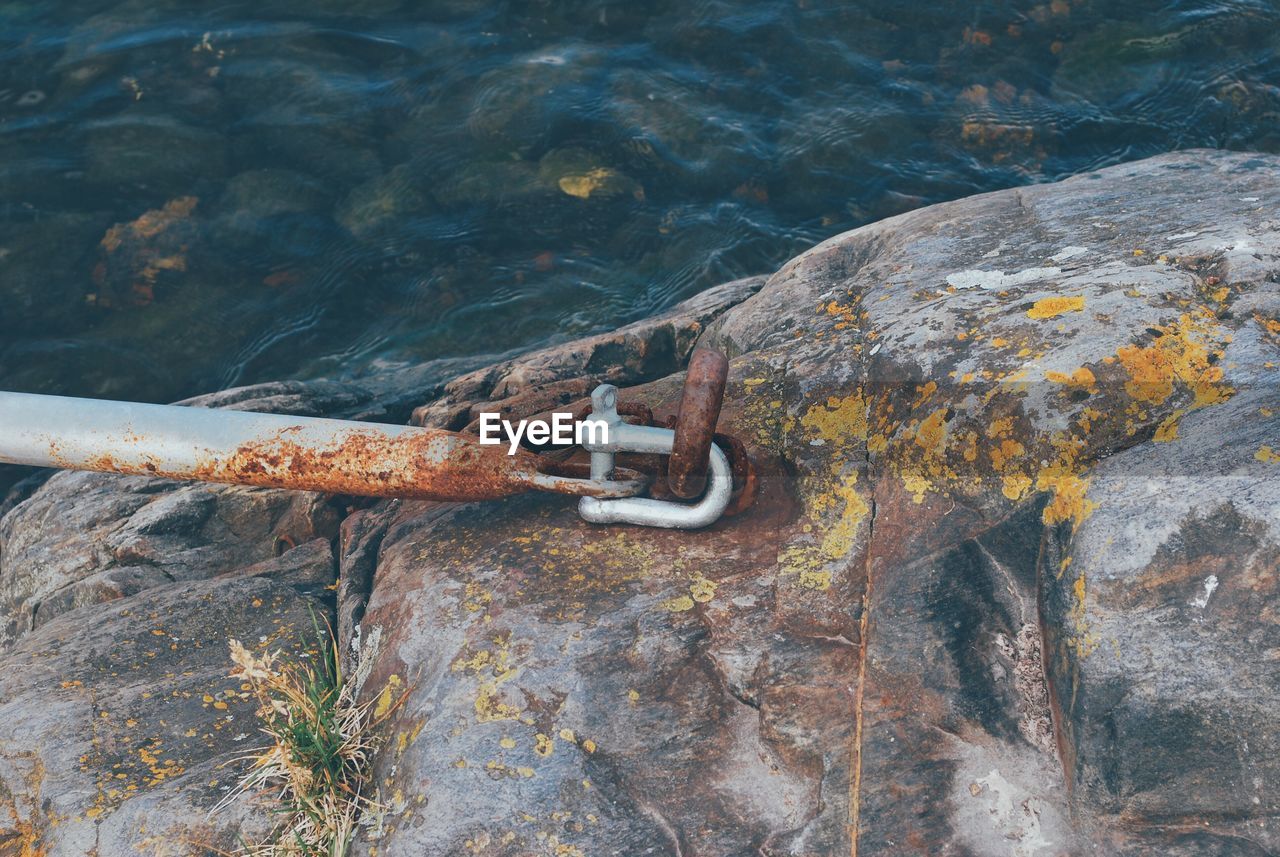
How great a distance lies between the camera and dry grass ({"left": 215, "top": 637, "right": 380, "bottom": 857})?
2.82 meters

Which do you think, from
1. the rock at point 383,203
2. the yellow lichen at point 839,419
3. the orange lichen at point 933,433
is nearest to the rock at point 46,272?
the rock at point 383,203

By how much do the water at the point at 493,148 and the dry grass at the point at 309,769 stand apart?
3.52 m

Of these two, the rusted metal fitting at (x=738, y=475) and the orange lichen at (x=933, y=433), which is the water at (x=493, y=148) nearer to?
the rusted metal fitting at (x=738, y=475)

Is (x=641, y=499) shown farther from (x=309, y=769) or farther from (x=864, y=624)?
(x=309, y=769)

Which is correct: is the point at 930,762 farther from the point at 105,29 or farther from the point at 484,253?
the point at 105,29

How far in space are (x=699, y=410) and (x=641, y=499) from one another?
43 centimetres

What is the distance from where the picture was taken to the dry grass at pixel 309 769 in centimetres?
282

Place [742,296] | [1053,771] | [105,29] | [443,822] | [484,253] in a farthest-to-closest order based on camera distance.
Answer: [105,29]
[484,253]
[742,296]
[443,822]
[1053,771]

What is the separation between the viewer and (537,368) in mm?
4699

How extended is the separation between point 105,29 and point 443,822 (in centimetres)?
745

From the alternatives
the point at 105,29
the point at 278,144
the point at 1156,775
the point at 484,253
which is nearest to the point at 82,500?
the point at 484,253

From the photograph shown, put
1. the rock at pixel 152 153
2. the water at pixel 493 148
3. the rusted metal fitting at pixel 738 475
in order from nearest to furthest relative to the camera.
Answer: the rusted metal fitting at pixel 738 475 < the water at pixel 493 148 < the rock at pixel 152 153

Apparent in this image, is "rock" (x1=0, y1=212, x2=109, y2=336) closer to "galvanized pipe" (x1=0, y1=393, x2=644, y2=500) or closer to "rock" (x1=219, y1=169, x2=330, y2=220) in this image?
"rock" (x1=219, y1=169, x2=330, y2=220)

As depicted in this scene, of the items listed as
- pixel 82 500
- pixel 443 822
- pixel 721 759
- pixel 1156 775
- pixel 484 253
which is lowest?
pixel 82 500
